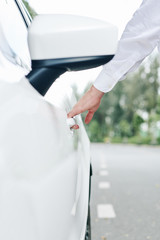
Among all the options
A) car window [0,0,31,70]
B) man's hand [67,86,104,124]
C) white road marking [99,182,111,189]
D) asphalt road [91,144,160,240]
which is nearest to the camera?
car window [0,0,31,70]

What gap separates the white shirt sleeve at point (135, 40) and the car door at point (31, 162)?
383 millimetres

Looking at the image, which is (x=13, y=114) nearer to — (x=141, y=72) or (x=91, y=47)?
(x=91, y=47)

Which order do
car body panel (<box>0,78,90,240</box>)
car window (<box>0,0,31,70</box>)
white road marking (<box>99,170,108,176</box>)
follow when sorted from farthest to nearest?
white road marking (<box>99,170,108,176</box>) < car window (<box>0,0,31,70</box>) < car body panel (<box>0,78,90,240</box>)

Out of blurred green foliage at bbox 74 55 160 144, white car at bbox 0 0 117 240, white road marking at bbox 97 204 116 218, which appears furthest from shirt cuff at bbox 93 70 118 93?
blurred green foliage at bbox 74 55 160 144

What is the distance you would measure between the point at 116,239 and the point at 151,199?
236 centimetres

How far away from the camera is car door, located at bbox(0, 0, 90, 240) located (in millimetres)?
1268

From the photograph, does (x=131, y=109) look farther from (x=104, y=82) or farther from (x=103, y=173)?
(x=104, y=82)

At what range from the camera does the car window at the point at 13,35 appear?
6.02 ft

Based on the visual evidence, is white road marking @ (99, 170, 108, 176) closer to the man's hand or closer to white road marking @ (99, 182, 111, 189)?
white road marking @ (99, 182, 111, 189)

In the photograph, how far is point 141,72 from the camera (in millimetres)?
52844

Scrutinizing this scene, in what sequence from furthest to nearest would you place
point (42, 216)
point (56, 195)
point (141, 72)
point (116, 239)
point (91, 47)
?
point (141, 72) < point (116, 239) < point (91, 47) < point (56, 195) < point (42, 216)

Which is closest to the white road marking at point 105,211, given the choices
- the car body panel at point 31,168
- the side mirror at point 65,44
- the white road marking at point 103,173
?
the car body panel at point 31,168

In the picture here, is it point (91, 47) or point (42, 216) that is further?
point (91, 47)

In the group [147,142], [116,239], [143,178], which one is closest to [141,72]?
[147,142]
